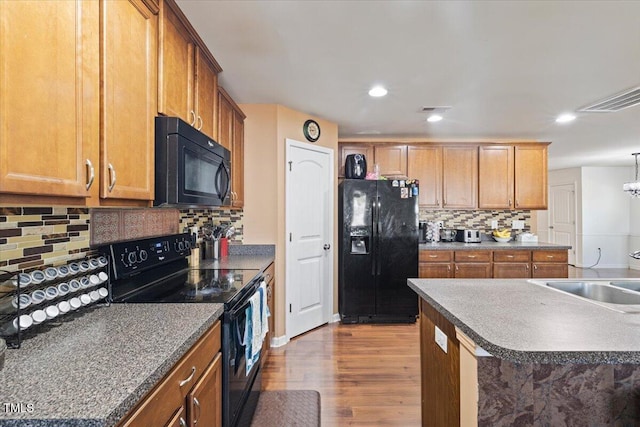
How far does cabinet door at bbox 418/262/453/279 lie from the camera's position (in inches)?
155

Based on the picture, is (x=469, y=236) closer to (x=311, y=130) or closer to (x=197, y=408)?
(x=311, y=130)

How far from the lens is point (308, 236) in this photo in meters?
3.49

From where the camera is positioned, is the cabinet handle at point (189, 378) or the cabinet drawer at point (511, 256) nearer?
the cabinet handle at point (189, 378)

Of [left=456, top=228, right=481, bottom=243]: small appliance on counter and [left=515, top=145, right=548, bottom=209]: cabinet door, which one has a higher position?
[left=515, top=145, right=548, bottom=209]: cabinet door

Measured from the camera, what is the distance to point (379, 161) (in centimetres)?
440

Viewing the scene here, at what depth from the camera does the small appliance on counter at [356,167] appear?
3.96 meters

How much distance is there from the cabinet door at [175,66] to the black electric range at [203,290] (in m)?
0.72

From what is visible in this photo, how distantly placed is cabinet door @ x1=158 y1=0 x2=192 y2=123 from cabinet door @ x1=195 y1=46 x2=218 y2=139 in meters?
0.07

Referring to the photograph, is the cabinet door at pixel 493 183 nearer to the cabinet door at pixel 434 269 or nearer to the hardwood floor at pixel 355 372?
the cabinet door at pixel 434 269

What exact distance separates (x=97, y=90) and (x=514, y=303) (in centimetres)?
177

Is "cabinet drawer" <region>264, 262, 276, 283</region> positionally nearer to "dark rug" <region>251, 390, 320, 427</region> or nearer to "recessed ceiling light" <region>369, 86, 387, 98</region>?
"dark rug" <region>251, 390, 320, 427</region>

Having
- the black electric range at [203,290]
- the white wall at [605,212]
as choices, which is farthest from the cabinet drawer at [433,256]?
the white wall at [605,212]

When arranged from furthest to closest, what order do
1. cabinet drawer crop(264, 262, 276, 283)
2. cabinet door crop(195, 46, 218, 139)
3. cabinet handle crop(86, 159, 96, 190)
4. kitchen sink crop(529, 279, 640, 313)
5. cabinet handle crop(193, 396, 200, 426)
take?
cabinet drawer crop(264, 262, 276, 283) < cabinet door crop(195, 46, 218, 139) < kitchen sink crop(529, 279, 640, 313) < cabinet handle crop(193, 396, 200, 426) < cabinet handle crop(86, 159, 96, 190)

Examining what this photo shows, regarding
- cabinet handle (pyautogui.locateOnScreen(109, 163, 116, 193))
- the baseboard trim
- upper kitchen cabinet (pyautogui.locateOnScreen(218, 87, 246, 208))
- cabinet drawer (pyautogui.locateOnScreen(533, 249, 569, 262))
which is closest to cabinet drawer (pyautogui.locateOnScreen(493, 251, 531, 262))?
cabinet drawer (pyautogui.locateOnScreen(533, 249, 569, 262))
